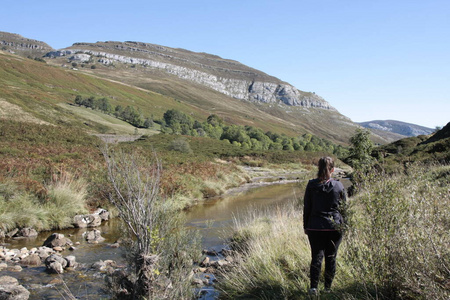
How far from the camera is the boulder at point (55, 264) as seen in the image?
7.58 metres

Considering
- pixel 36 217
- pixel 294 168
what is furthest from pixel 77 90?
pixel 36 217

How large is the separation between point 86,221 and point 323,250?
10.2 meters

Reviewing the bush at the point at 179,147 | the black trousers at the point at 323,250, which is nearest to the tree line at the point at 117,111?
the bush at the point at 179,147

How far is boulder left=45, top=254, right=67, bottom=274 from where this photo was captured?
7.58m

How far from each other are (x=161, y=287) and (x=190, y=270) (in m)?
1.22

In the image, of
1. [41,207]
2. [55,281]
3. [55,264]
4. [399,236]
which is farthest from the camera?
[41,207]

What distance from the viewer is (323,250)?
4629mm

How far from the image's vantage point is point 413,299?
370 cm

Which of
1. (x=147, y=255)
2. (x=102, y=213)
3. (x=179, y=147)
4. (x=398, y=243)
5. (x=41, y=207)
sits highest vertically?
(x=398, y=243)

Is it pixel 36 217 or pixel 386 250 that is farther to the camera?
pixel 36 217

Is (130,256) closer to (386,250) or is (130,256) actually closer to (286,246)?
(286,246)

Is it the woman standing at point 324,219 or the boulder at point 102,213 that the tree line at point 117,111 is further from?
the woman standing at point 324,219

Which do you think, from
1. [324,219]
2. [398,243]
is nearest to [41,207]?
[324,219]

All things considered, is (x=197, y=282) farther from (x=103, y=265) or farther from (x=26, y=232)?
(x=26, y=232)
